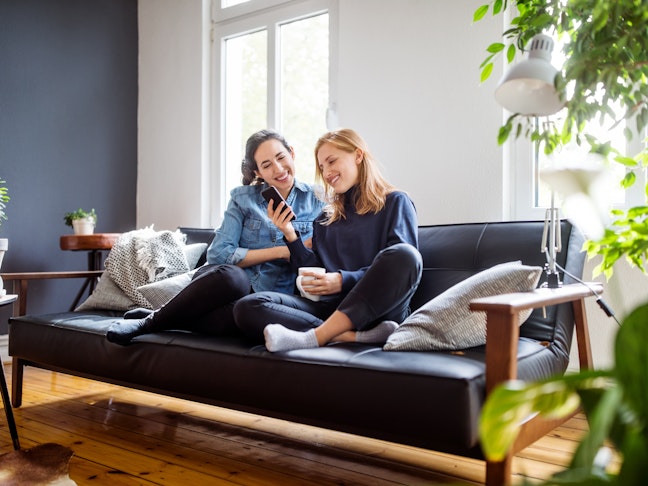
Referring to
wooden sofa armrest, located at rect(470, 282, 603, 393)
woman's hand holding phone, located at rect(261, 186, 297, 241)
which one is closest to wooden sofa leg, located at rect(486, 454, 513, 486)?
wooden sofa armrest, located at rect(470, 282, 603, 393)

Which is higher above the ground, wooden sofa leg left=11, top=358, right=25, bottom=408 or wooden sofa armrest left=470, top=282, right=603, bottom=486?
wooden sofa armrest left=470, top=282, right=603, bottom=486

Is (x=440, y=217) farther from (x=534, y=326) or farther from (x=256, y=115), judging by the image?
(x=256, y=115)

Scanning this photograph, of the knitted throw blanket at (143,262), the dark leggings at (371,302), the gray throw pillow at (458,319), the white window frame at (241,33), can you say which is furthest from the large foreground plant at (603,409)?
the white window frame at (241,33)

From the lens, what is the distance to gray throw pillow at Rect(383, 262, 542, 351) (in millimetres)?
1770

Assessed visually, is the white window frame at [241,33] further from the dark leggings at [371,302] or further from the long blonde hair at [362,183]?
the dark leggings at [371,302]

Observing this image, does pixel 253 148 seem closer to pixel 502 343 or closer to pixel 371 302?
pixel 371 302

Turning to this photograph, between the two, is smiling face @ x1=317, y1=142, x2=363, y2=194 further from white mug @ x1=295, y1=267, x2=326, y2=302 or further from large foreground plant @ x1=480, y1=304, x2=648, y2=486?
large foreground plant @ x1=480, y1=304, x2=648, y2=486

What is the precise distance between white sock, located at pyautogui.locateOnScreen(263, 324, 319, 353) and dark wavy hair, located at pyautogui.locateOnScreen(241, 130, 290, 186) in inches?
41.0

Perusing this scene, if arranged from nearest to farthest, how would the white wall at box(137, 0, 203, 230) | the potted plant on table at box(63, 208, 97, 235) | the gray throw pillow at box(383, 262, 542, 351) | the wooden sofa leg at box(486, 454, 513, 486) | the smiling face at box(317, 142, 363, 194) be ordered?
the wooden sofa leg at box(486, 454, 513, 486) < the gray throw pillow at box(383, 262, 542, 351) < the smiling face at box(317, 142, 363, 194) < the potted plant on table at box(63, 208, 97, 235) < the white wall at box(137, 0, 203, 230)

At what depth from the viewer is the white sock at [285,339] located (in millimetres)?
1839

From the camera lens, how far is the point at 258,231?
8.89 ft

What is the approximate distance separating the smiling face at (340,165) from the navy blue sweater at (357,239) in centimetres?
7

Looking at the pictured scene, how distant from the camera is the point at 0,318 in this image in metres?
3.79

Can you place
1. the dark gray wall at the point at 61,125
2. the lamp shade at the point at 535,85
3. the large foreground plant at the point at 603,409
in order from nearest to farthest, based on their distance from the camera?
the large foreground plant at the point at 603,409, the lamp shade at the point at 535,85, the dark gray wall at the point at 61,125
